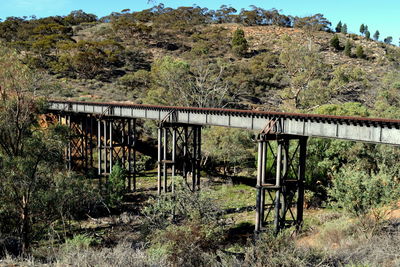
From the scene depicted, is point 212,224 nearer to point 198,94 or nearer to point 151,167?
point 151,167

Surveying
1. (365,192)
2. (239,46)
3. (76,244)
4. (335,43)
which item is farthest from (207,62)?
(76,244)

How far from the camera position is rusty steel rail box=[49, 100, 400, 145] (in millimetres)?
13844

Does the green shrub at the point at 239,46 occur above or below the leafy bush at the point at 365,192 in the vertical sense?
above

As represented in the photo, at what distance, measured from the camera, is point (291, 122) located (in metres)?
16.9

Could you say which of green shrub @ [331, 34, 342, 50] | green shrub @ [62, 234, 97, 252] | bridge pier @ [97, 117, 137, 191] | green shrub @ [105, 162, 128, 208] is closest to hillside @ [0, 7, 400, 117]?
green shrub @ [331, 34, 342, 50]

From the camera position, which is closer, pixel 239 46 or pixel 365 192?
pixel 365 192

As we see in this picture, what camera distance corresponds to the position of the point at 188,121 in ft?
72.0

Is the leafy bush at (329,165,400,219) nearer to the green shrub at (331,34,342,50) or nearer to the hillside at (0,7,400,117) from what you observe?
the hillside at (0,7,400,117)

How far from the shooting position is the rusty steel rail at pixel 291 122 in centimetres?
1384

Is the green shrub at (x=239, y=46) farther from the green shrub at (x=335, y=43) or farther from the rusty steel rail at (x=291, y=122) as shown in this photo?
the rusty steel rail at (x=291, y=122)

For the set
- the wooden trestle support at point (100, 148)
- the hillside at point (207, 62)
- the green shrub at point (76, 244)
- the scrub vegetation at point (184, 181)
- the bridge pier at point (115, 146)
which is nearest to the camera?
the green shrub at point (76, 244)

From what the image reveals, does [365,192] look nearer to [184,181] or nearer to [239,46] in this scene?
[184,181]

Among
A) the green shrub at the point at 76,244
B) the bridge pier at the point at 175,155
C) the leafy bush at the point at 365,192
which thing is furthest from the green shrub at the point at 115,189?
the leafy bush at the point at 365,192

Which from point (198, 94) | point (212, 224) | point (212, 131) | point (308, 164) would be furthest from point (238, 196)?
point (198, 94)
